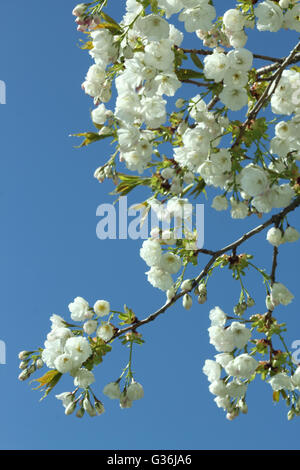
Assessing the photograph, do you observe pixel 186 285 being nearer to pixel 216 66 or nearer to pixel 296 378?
pixel 296 378

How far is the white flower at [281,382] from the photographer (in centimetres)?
260

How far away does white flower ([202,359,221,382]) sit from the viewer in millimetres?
2602

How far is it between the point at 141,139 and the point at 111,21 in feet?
1.61

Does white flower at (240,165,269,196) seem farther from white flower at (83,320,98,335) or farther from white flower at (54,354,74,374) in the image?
white flower at (54,354,74,374)

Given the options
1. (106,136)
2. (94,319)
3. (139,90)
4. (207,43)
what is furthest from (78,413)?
(207,43)

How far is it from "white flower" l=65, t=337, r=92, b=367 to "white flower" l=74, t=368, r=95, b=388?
0.16 ft

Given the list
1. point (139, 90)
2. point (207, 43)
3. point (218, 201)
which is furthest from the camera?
point (207, 43)

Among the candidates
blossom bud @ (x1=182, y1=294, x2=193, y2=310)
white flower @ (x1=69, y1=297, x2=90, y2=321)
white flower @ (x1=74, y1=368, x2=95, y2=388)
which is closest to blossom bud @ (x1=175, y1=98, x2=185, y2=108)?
blossom bud @ (x1=182, y1=294, x2=193, y2=310)

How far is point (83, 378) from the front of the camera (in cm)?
246

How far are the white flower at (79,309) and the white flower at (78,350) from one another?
0.60 feet

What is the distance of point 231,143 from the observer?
2.45m

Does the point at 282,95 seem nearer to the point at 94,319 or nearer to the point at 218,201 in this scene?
the point at 218,201

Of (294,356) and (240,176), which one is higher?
(240,176)

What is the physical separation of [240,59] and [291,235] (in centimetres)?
86
